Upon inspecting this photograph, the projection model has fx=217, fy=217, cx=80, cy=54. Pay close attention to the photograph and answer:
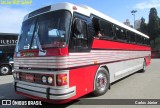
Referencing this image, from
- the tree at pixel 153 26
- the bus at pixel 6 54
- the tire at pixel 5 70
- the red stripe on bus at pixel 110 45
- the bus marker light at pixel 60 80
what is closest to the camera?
the bus marker light at pixel 60 80

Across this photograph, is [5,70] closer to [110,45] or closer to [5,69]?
[5,69]

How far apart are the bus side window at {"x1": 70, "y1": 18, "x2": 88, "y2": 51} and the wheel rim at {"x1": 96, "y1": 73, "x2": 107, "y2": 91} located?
143 cm

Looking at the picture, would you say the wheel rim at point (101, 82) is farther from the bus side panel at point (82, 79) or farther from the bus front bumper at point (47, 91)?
the bus front bumper at point (47, 91)

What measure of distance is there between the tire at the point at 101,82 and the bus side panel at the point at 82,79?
375 mm

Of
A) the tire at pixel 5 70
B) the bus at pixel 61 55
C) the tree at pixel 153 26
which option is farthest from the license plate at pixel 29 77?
the tree at pixel 153 26

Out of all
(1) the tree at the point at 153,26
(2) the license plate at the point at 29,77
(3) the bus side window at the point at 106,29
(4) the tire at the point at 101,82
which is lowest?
(4) the tire at the point at 101,82

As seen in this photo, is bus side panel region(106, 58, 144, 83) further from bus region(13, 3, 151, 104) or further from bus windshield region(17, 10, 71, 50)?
bus windshield region(17, 10, 71, 50)

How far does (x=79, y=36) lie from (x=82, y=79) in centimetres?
122

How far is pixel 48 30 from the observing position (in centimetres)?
581

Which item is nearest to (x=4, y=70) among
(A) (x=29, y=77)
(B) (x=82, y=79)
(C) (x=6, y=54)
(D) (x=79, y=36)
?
(C) (x=6, y=54)

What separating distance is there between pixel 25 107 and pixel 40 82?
1.21 meters

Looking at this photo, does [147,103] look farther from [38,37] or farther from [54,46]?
[38,37]

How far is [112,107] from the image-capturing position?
20.1 feet

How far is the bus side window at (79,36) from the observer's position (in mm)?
5775
